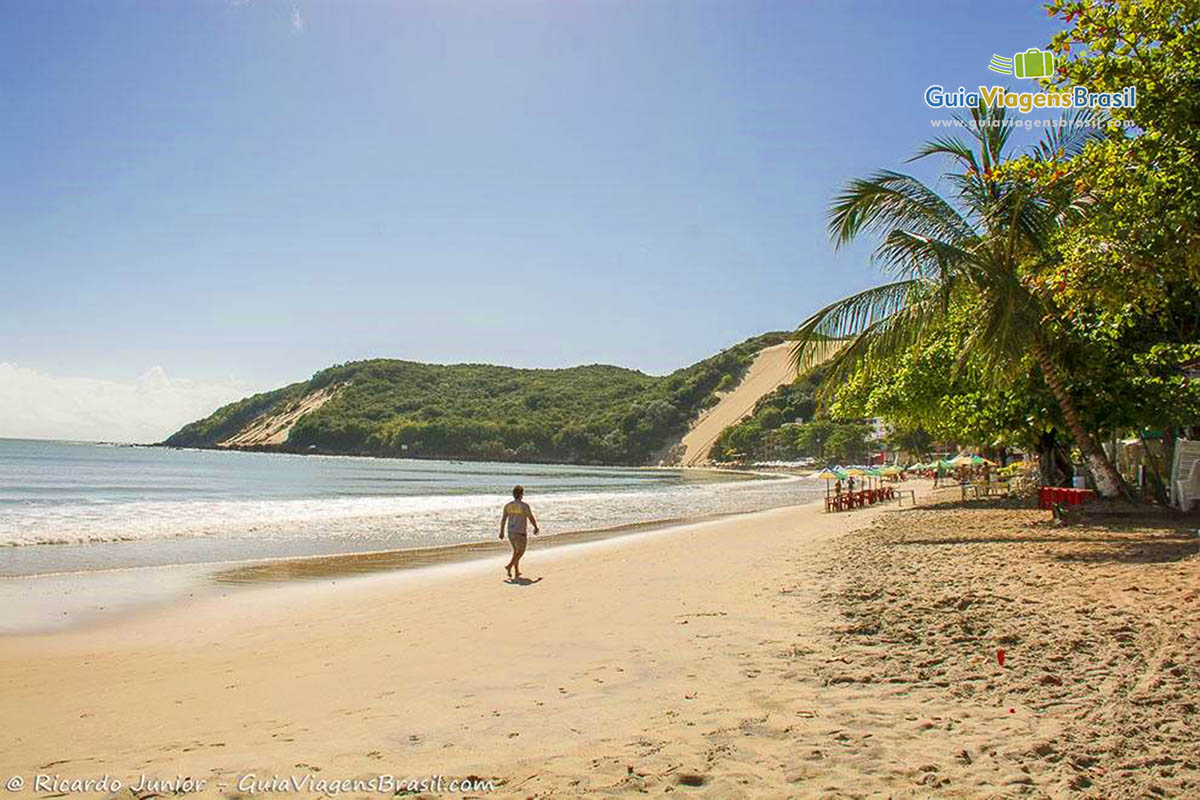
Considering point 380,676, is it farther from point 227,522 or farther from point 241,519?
point 241,519

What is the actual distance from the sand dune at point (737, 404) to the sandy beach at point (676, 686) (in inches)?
4678

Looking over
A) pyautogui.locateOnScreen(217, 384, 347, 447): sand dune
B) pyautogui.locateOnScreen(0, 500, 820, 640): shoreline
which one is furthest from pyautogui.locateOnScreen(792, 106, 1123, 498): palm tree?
pyautogui.locateOnScreen(217, 384, 347, 447): sand dune

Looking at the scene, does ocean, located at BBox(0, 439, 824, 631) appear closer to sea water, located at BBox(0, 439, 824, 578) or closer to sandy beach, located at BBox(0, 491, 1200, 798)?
sea water, located at BBox(0, 439, 824, 578)

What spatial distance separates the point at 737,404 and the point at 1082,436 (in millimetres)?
132233

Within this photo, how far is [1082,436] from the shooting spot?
12.6 m

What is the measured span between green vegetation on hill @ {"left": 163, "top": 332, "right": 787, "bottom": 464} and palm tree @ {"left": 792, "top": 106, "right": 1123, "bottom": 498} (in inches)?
4701

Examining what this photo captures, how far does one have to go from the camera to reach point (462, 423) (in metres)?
134

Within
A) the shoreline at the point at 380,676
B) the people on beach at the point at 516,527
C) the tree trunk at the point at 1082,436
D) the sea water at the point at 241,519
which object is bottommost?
the sea water at the point at 241,519

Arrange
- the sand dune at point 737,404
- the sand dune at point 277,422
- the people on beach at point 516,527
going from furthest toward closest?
1. the sand dune at point 277,422
2. the sand dune at point 737,404
3. the people on beach at point 516,527

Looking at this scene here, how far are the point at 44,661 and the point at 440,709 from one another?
13.5 ft

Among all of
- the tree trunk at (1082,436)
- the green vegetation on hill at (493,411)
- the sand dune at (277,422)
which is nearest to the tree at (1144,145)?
the tree trunk at (1082,436)

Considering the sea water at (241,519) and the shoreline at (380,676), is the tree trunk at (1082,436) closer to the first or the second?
the shoreline at (380,676)

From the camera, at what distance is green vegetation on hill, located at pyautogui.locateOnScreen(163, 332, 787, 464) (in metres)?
133

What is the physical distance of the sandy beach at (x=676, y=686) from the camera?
350cm
